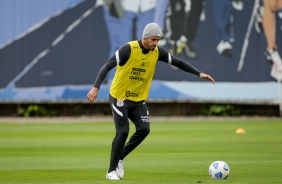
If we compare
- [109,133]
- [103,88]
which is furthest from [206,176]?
[103,88]

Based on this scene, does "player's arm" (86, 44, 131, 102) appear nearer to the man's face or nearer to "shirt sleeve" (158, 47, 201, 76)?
the man's face

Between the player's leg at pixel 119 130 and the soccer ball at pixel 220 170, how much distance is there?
1466 mm

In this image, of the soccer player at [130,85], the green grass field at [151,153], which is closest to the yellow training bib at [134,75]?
the soccer player at [130,85]

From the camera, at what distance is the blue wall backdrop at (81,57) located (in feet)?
117

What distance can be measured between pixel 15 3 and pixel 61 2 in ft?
6.20

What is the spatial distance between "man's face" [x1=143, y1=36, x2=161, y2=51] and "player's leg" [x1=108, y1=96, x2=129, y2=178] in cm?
98

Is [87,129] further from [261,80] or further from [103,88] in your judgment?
[261,80]

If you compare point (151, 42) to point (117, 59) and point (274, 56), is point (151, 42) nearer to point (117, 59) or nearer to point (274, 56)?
point (117, 59)

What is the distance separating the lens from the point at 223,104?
36.9 metres

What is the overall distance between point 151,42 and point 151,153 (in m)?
6.33

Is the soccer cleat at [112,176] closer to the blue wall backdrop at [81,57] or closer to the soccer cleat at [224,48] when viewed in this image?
the blue wall backdrop at [81,57]

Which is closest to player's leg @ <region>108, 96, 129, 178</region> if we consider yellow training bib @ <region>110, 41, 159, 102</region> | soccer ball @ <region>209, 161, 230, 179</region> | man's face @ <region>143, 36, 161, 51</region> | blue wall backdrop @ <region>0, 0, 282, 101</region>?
yellow training bib @ <region>110, 41, 159, 102</region>

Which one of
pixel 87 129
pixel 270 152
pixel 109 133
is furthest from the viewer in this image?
pixel 87 129

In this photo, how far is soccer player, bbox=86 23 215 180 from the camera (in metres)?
13.7
